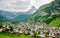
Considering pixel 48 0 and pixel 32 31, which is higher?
pixel 48 0

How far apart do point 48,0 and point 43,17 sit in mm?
546

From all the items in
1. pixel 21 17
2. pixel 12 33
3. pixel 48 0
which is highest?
pixel 48 0

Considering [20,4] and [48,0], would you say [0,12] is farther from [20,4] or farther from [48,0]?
[48,0]

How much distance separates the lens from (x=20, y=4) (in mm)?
7660

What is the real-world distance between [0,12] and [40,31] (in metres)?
1.31

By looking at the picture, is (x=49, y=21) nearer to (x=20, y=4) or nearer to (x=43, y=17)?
(x=43, y=17)

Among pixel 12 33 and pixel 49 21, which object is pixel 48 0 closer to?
pixel 49 21

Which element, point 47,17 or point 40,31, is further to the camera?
point 47,17

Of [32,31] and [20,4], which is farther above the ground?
[20,4]

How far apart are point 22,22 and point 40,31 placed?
601 millimetres

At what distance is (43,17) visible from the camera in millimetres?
7805

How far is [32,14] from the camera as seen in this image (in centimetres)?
766

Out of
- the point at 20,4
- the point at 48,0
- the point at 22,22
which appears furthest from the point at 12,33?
the point at 48,0

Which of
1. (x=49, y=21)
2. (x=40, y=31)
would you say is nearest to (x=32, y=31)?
(x=40, y=31)
